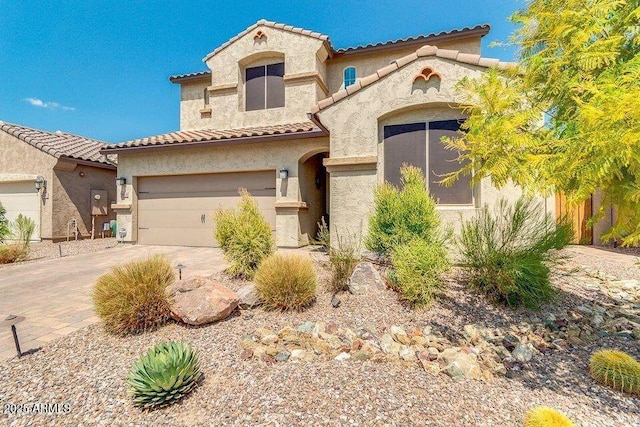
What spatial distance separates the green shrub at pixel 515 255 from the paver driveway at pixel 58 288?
5.89 meters

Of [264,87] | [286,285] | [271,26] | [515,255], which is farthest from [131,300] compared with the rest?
[271,26]

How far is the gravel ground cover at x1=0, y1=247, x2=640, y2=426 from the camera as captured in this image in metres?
2.67

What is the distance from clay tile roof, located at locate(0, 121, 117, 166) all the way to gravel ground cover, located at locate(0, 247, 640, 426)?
1281 cm

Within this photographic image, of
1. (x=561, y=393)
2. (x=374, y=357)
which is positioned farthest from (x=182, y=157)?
(x=561, y=393)

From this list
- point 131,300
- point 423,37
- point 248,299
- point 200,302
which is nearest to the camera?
point 131,300

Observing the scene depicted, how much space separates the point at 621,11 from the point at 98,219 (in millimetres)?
18469

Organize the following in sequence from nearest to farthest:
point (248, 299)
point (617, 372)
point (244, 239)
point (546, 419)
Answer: point (546, 419)
point (617, 372)
point (248, 299)
point (244, 239)

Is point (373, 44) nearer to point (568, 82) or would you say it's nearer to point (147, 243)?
point (568, 82)

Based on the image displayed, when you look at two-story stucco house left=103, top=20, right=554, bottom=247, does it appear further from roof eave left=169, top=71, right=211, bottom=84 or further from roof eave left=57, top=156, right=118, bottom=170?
roof eave left=57, top=156, right=118, bottom=170

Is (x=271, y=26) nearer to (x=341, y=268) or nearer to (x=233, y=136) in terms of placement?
(x=233, y=136)

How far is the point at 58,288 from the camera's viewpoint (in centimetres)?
641

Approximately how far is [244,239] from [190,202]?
6111 mm

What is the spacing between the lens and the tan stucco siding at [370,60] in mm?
11031

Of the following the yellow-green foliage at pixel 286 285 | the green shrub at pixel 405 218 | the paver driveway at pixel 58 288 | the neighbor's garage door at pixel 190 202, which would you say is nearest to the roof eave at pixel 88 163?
the neighbor's garage door at pixel 190 202
